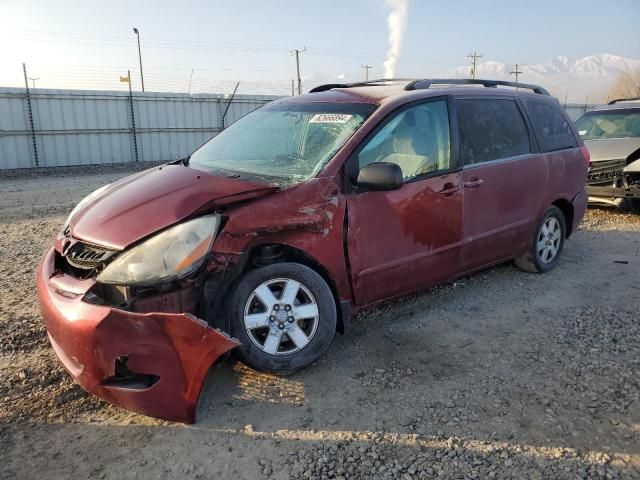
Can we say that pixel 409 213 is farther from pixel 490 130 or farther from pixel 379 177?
→ pixel 490 130

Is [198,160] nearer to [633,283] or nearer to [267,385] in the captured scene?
[267,385]

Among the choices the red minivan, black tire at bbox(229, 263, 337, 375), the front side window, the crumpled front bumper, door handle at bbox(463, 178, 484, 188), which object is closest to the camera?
the crumpled front bumper

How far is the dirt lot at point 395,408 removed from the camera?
2.45 metres

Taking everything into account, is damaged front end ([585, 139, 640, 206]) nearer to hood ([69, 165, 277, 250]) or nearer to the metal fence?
hood ([69, 165, 277, 250])

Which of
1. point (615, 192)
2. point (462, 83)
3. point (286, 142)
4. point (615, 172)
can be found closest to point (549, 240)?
point (462, 83)

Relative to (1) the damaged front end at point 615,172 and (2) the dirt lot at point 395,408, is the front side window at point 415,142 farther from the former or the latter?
(1) the damaged front end at point 615,172

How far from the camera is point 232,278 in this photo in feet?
9.93

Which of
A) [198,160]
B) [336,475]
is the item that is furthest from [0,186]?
[336,475]

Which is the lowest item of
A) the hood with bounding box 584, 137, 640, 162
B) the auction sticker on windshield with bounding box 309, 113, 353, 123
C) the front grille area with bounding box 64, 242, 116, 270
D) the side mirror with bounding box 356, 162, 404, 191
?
the front grille area with bounding box 64, 242, 116, 270

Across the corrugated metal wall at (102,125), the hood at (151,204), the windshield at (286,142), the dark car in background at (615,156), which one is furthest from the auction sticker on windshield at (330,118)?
the corrugated metal wall at (102,125)

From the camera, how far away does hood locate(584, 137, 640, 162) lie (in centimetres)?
779

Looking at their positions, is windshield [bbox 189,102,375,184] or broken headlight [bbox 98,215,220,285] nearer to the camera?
broken headlight [bbox 98,215,220,285]

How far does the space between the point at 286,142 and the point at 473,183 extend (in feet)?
5.04

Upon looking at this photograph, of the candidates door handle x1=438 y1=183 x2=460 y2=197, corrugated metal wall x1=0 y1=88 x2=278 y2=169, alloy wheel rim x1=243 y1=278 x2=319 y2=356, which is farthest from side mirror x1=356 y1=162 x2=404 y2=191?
corrugated metal wall x1=0 y1=88 x2=278 y2=169
